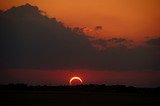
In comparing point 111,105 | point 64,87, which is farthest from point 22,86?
point 111,105

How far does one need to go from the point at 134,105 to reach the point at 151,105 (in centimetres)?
207

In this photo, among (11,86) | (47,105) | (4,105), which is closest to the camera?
(4,105)

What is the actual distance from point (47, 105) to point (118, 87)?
6841 cm

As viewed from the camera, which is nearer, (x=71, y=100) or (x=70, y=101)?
(x=70, y=101)

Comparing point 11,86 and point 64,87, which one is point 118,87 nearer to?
point 64,87

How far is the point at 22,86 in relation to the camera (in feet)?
317

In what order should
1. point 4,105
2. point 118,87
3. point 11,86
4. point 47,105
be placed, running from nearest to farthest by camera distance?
point 4,105 → point 47,105 → point 11,86 → point 118,87

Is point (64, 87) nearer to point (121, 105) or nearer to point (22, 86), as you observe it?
point (22, 86)

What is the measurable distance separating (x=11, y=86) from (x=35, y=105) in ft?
200

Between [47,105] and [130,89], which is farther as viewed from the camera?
[130,89]

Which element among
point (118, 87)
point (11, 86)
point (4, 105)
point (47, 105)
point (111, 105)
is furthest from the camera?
point (118, 87)

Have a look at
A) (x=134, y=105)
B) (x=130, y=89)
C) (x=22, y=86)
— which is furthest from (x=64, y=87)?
(x=134, y=105)

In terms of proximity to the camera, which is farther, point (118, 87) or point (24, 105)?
point (118, 87)

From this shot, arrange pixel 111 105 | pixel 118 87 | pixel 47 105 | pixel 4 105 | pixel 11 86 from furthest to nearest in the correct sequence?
pixel 118 87 → pixel 11 86 → pixel 111 105 → pixel 47 105 → pixel 4 105
